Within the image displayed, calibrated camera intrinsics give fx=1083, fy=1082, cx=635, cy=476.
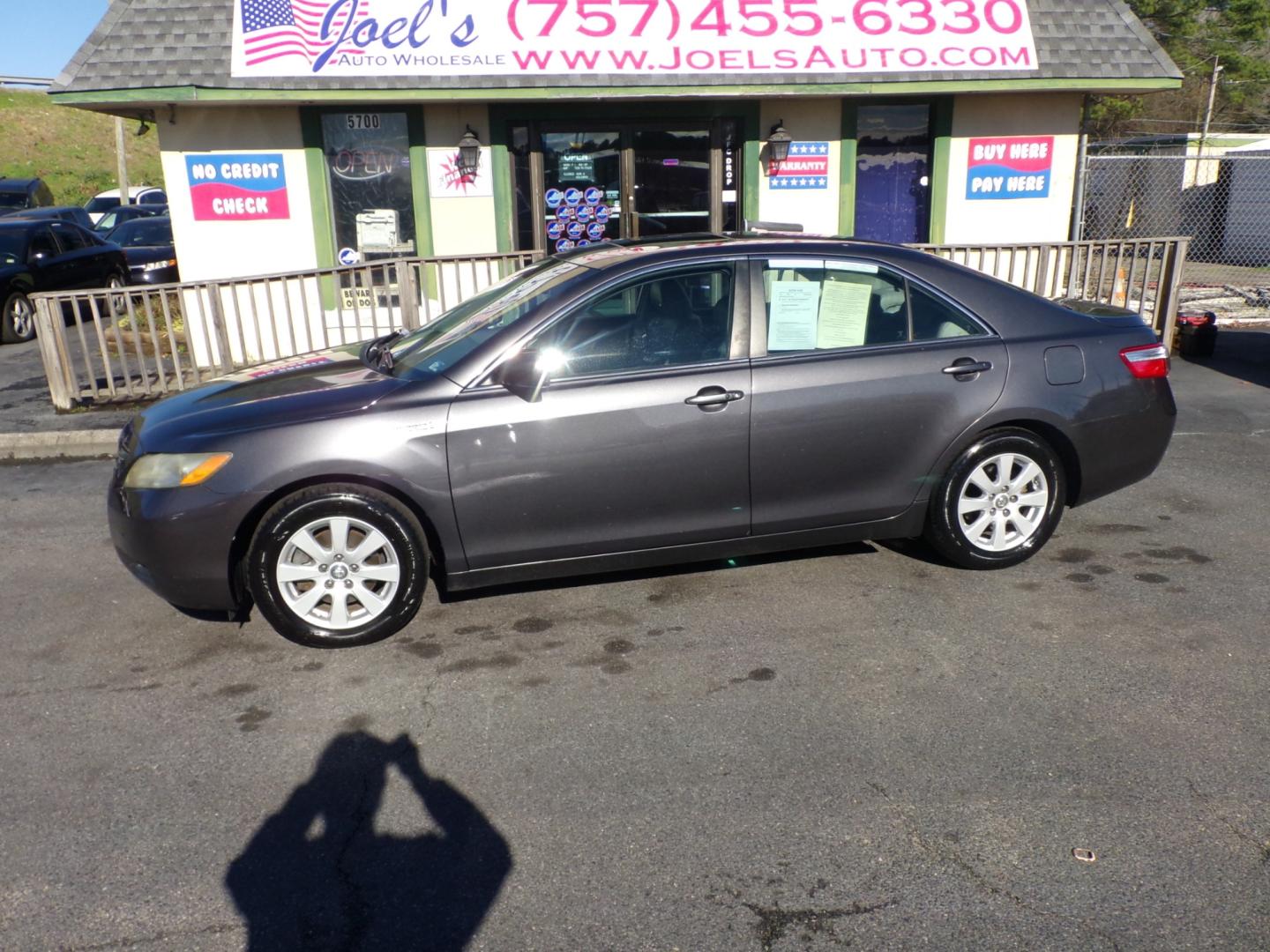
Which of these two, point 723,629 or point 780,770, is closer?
point 780,770

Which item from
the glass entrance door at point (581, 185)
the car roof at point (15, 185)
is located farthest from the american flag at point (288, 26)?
the car roof at point (15, 185)

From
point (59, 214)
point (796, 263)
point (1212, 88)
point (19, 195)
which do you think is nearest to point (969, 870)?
point (796, 263)

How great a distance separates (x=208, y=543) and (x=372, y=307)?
5.40 m

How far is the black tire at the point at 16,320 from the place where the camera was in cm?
1405

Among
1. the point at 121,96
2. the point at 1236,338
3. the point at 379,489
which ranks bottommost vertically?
the point at 1236,338

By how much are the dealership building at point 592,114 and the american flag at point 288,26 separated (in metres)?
0.02

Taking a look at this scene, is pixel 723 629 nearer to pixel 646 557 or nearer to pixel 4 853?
pixel 646 557

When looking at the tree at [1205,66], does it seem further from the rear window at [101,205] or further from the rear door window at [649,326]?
the rear door window at [649,326]

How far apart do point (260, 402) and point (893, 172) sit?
8.70m

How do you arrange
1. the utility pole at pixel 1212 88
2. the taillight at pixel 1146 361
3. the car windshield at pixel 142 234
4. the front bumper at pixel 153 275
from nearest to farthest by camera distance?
1. the taillight at pixel 1146 361
2. the front bumper at pixel 153 275
3. the car windshield at pixel 142 234
4. the utility pole at pixel 1212 88

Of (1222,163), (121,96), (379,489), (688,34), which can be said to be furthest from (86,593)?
(1222,163)

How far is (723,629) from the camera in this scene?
4797 mm

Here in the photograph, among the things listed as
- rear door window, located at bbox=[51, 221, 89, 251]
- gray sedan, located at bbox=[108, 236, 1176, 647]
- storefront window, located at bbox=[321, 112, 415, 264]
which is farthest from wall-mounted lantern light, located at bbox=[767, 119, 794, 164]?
rear door window, located at bbox=[51, 221, 89, 251]

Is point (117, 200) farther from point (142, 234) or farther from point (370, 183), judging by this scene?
point (370, 183)
